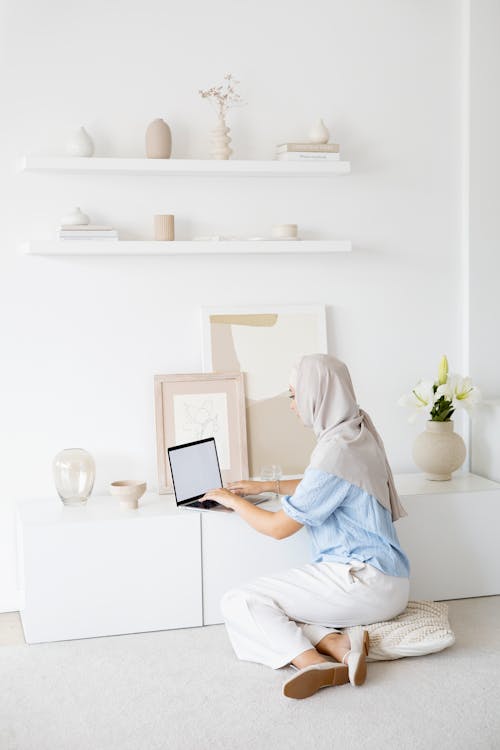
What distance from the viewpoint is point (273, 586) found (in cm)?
330

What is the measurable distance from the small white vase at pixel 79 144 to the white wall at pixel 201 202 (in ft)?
0.38

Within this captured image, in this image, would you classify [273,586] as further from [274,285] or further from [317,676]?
[274,285]

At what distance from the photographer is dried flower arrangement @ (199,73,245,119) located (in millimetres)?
3930

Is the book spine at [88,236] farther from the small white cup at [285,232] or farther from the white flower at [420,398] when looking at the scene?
the white flower at [420,398]

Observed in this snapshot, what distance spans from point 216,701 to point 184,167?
79.4 inches

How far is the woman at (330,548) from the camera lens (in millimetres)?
3205

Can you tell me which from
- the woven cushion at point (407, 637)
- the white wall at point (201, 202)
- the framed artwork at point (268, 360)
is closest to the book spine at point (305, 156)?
the white wall at point (201, 202)

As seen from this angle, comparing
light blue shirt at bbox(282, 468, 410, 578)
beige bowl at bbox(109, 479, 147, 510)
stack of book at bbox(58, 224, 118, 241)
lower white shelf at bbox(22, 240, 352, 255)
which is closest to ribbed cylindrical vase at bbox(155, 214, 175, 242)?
lower white shelf at bbox(22, 240, 352, 255)

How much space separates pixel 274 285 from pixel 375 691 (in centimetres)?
177

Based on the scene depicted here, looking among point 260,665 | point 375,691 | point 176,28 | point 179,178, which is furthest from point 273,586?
point 176,28

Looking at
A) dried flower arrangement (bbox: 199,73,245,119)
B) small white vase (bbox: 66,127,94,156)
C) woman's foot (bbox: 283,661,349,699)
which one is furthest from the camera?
dried flower arrangement (bbox: 199,73,245,119)

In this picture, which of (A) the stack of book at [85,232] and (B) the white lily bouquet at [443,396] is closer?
(A) the stack of book at [85,232]

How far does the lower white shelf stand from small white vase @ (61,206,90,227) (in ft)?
0.23

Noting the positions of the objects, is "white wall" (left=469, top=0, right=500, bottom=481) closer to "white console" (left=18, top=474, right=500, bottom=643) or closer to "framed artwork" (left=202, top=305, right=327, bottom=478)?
"white console" (left=18, top=474, right=500, bottom=643)
